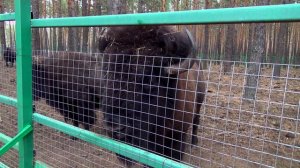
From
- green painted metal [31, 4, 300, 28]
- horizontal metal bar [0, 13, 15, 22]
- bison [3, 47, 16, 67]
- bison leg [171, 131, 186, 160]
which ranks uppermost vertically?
horizontal metal bar [0, 13, 15, 22]

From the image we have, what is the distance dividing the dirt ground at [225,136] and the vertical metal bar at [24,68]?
403 millimetres

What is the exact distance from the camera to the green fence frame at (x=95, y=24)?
1476 mm

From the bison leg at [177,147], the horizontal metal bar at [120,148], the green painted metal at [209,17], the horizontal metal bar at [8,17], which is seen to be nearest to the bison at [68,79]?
the horizontal metal bar at [120,148]

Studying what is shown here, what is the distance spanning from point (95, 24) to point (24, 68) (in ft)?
3.17

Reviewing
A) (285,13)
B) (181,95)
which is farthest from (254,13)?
(181,95)

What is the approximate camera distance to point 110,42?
10.5 ft

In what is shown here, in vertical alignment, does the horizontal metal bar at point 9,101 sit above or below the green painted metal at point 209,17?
below

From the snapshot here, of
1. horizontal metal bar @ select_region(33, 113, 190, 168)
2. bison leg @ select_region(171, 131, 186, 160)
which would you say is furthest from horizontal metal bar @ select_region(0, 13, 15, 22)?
bison leg @ select_region(171, 131, 186, 160)

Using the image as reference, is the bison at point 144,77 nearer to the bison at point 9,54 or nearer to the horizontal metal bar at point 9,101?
the horizontal metal bar at point 9,101

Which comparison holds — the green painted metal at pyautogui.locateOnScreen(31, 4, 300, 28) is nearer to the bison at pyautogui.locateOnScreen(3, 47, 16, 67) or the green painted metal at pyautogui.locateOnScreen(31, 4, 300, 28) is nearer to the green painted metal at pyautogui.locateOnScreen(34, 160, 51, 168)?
the green painted metal at pyautogui.locateOnScreen(34, 160, 51, 168)

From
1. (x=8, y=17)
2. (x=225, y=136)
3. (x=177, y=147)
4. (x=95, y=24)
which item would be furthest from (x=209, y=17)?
(x=8, y=17)

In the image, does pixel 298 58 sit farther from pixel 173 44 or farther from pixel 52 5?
pixel 52 5

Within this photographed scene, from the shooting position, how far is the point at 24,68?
2.83 meters

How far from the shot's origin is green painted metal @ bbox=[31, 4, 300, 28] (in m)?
1.39
